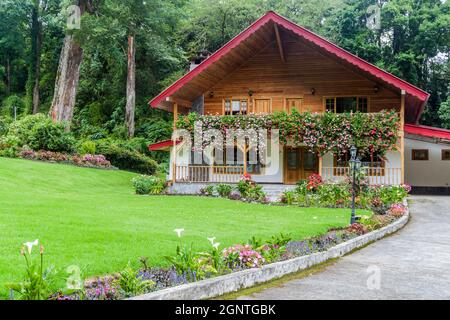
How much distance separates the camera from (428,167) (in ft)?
96.4

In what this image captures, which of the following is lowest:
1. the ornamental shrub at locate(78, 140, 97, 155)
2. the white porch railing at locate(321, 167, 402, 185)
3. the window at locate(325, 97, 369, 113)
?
the white porch railing at locate(321, 167, 402, 185)

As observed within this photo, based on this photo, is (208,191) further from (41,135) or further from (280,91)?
(41,135)

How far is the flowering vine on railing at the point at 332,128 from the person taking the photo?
73.5ft

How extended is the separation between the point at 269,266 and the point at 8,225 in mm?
5594

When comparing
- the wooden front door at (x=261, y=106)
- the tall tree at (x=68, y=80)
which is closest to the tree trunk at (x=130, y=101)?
the tall tree at (x=68, y=80)

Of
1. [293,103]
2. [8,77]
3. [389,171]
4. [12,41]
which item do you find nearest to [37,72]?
[12,41]

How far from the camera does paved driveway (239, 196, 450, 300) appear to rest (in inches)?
277

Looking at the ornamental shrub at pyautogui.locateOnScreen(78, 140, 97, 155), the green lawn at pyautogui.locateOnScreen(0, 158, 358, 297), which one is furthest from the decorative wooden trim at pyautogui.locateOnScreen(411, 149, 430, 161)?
the ornamental shrub at pyautogui.locateOnScreen(78, 140, 97, 155)

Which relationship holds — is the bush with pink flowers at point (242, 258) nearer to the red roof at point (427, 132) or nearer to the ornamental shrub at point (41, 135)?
the red roof at point (427, 132)

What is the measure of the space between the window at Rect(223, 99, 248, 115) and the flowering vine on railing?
3366mm

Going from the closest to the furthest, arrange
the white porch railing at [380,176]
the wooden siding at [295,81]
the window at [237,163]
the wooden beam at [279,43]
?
1. the white porch railing at [380,176]
2. the wooden beam at [279,43]
3. the wooden siding at [295,81]
4. the window at [237,163]

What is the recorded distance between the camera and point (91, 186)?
2406 centimetres

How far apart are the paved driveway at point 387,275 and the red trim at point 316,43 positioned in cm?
1074

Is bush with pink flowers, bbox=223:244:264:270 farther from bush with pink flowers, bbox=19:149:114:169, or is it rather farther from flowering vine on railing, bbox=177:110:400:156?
bush with pink flowers, bbox=19:149:114:169
